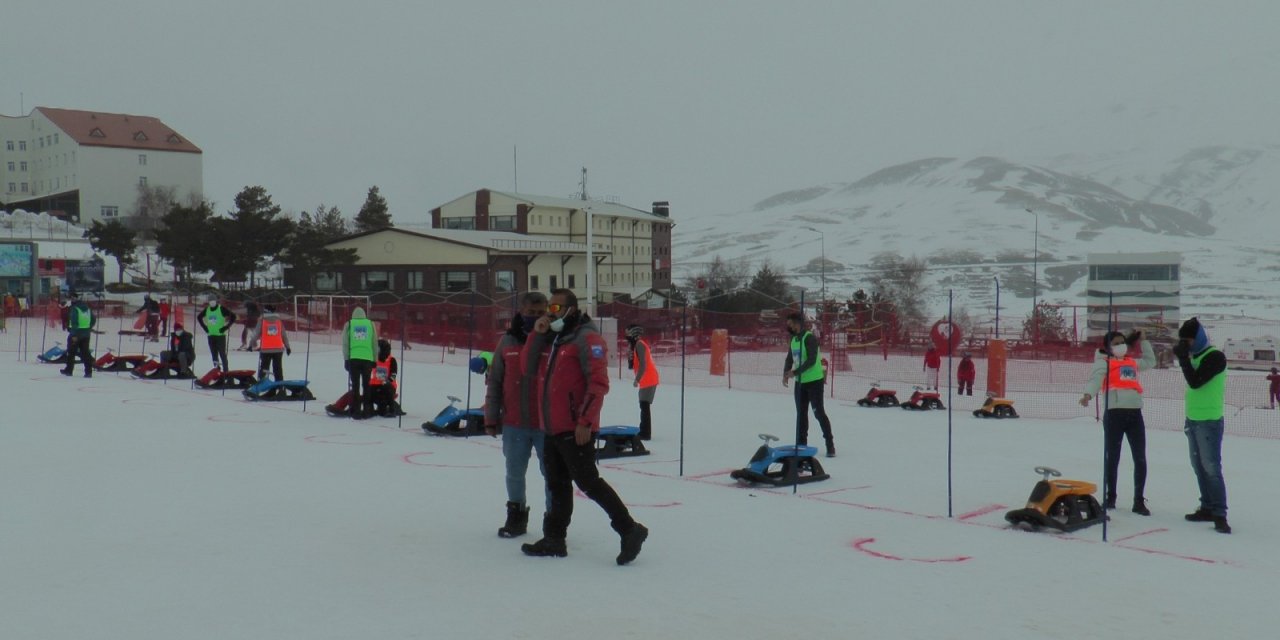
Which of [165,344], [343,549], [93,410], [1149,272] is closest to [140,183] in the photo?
[165,344]

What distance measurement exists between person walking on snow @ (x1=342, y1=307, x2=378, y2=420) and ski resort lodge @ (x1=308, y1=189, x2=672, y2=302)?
31120 mm

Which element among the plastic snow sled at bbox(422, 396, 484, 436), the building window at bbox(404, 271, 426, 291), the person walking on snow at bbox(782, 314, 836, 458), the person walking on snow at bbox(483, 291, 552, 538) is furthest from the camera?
the building window at bbox(404, 271, 426, 291)

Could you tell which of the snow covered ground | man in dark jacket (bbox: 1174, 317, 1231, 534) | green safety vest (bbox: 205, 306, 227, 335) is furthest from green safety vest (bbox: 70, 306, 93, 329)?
man in dark jacket (bbox: 1174, 317, 1231, 534)

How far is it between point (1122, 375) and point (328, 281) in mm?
58752

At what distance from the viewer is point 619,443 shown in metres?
12.0

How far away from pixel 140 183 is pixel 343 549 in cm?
12045

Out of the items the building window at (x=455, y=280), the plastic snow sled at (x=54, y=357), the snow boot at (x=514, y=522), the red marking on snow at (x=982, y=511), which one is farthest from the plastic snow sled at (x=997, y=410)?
the building window at (x=455, y=280)

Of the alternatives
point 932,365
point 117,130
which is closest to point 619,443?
point 932,365

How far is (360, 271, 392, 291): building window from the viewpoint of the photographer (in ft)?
207

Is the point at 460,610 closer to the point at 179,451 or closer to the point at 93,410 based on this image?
the point at 179,451

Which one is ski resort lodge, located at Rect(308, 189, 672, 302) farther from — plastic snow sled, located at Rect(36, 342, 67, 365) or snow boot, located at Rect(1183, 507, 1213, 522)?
snow boot, located at Rect(1183, 507, 1213, 522)

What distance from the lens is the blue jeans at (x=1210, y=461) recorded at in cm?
846

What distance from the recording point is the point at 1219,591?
642 centimetres

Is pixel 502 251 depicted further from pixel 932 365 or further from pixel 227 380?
pixel 227 380
